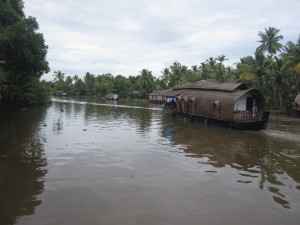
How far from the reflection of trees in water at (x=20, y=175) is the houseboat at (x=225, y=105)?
43.5 feet

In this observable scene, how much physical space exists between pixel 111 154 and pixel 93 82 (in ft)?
345

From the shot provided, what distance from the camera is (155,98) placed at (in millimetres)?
66938

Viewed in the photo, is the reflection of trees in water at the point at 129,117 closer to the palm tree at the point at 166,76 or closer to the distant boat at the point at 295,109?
the distant boat at the point at 295,109

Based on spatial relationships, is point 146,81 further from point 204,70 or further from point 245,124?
point 245,124

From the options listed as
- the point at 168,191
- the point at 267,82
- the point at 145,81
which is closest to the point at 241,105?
the point at 168,191

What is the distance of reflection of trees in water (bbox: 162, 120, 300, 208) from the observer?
9.00 m

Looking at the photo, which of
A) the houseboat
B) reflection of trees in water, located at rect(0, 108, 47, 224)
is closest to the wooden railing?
the houseboat

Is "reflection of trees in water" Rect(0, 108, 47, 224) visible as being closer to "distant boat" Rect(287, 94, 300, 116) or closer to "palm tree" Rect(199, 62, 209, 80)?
"distant boat" Rect(287, 94, 300, 116)

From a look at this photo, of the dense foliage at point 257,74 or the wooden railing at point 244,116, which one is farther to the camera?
the dense foliage at point 257,74

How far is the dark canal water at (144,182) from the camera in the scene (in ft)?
20.7

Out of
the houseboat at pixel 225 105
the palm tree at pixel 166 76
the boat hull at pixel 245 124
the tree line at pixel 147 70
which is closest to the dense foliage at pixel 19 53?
the tree line at pixel 147 70

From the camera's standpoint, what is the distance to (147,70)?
7844 centimetres

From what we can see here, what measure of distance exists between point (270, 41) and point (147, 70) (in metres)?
37.3

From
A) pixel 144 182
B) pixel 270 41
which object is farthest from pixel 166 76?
pixel 144 182
